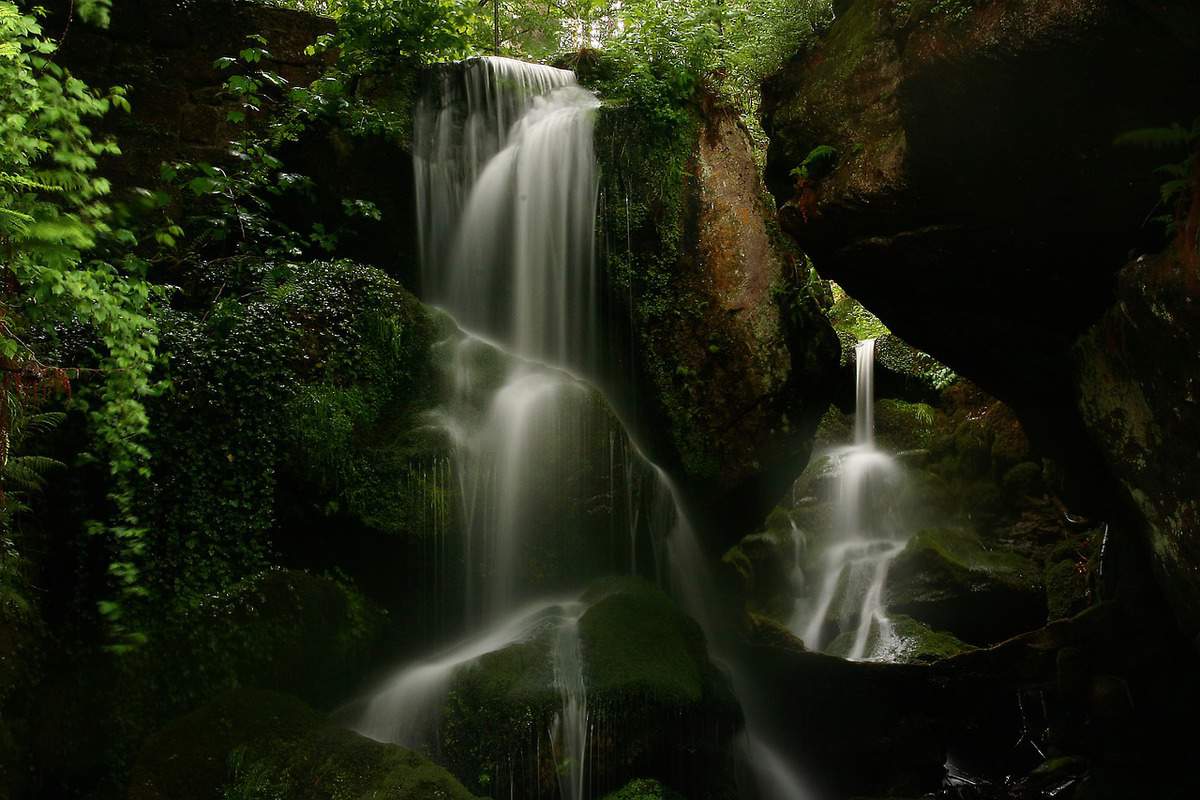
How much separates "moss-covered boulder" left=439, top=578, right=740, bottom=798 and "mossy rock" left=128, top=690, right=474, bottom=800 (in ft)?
2.36

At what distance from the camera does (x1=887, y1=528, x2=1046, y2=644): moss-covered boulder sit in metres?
9.55

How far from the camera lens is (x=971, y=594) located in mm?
9594

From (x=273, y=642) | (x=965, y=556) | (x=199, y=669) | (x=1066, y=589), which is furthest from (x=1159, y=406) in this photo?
(x=199, y=669)

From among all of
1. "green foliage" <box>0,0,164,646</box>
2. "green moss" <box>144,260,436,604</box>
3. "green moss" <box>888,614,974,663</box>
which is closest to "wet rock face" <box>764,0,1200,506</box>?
"green moss" <box>888,614,974,663</box>

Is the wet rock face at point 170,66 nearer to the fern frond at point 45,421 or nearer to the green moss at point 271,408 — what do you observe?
the green moss at point 271,408

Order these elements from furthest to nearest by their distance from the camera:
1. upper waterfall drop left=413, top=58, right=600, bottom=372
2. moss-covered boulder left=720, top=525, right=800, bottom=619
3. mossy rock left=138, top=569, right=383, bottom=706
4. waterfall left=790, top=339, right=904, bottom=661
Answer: moss-covered boulder left=720, top=525, right=800, bottom=619 < waterfall left=790, top=339, right=904, bottom=661 < upper waterfall drop left=413, top=58, right=600, bottom=372 < mossy rock left=138, top=569, right=383, bottom=706

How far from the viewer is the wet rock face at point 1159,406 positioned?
4.50 metres

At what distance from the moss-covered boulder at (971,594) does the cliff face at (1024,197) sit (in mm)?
2135

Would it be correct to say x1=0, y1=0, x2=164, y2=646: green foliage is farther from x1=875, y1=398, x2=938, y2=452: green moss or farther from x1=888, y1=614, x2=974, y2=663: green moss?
x1=875, y1=398, x2=938, y2=452: green moss

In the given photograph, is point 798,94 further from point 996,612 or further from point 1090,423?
point 996,612

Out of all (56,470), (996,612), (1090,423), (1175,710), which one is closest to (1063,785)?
(1175,710)

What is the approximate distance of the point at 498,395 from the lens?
25.9ft

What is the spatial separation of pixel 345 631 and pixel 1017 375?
6.71 metres

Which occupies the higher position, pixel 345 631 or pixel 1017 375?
pixel 1017 375
